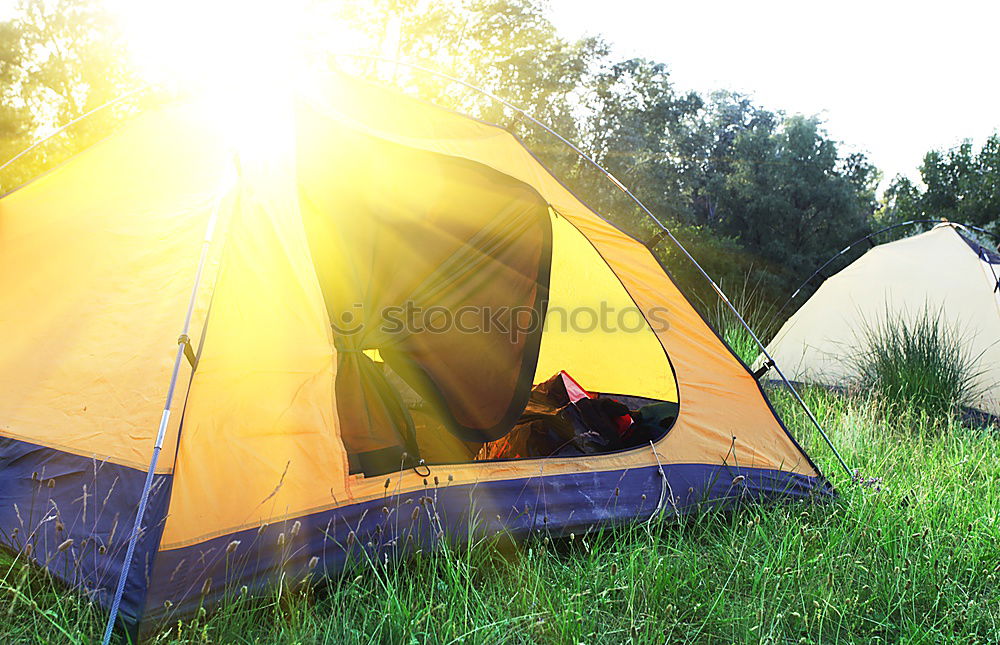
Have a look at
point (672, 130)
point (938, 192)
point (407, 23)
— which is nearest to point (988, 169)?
point (938, 192)

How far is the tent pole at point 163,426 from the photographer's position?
4.30 ft

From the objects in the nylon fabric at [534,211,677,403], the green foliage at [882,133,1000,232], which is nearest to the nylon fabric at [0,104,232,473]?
the nylon fabric at [534,211,677,403]

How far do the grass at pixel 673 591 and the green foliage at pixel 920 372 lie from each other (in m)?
1.34

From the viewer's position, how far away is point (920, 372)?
136 inches

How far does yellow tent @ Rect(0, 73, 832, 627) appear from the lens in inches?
61.2

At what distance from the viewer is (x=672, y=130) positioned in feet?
50.9

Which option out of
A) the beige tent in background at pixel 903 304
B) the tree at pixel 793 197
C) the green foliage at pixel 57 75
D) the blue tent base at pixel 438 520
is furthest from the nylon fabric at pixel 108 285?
the tree at pixel 793 197

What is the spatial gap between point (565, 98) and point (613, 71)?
4.54ft

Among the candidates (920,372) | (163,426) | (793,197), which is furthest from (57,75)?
(920,372)

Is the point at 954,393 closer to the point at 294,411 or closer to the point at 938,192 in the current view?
the point at 294,411

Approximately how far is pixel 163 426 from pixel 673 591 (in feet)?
3.78

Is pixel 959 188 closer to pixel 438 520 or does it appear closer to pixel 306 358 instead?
pixel 438 520

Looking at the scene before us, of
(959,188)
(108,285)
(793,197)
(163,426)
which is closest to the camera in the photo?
(163,426)

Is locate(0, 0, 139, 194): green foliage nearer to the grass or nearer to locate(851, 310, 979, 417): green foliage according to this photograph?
locate(851, 310, 979, 417): green foliage
